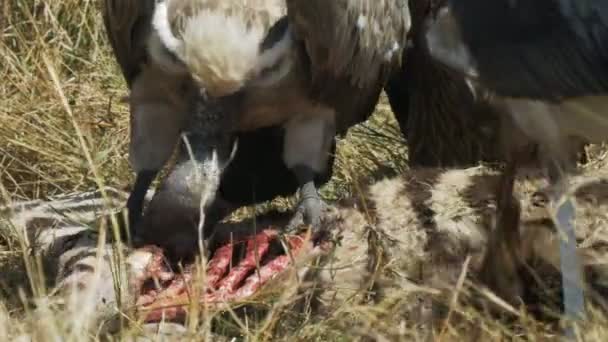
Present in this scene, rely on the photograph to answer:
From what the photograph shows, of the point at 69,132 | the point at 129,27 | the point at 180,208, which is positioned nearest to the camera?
the point at 180,208

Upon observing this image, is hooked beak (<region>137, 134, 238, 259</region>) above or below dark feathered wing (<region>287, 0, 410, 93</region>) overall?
below

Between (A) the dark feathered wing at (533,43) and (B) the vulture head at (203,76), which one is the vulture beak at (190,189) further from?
(A) the dark feathered wing at (533,43)

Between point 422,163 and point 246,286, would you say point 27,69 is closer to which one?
point 422,163

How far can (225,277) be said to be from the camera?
369 cm

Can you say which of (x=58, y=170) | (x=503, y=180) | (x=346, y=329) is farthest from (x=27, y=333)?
(x=58, y=170)

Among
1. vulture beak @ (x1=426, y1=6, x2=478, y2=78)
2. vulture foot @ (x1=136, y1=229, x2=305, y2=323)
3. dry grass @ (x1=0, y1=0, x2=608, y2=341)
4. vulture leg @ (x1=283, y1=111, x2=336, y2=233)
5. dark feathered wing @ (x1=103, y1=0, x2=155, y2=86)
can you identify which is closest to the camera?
vulture foot @ (x1=136, y1=229, x2=305, y2=323)

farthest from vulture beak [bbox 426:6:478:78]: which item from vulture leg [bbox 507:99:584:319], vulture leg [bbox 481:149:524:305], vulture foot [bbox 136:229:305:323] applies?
vulture foot [bbox 136:229:305:323]

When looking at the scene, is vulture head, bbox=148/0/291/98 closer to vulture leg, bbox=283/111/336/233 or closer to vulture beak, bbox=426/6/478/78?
vulture leg, bbox=283/111/336/233

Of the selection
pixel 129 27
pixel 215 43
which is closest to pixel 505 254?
pixel 215 43

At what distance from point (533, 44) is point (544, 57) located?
0.12 ft

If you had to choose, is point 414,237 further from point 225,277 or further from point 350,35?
point 350,35

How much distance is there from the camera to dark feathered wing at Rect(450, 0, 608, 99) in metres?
3.44

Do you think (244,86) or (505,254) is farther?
(244,86)

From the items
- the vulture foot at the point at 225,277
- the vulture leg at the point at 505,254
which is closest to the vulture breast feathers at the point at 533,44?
the vulture leg at the point at 505,254
